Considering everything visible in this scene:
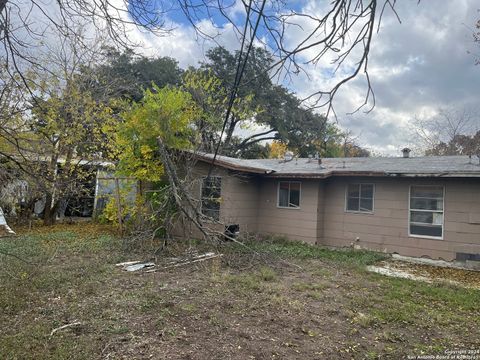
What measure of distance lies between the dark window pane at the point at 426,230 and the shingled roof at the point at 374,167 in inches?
59.2

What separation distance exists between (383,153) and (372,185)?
22.8m

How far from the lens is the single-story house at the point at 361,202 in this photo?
9305 millimetres

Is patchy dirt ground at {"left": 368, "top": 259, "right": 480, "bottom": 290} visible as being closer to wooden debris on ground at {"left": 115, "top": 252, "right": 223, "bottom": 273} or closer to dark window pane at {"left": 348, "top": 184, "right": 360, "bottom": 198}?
dark window pane at {"left": 348, "top": 184, "right": 360, "bottom": 198}

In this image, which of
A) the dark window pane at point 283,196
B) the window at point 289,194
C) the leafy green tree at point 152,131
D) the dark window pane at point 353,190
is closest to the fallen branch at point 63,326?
the leafy green tree at point 152,131

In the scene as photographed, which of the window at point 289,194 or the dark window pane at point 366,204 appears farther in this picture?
the window at point 289,194

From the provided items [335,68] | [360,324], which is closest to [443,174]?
[360,324]

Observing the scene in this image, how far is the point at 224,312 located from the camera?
471 cm

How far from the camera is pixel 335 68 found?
2078mm

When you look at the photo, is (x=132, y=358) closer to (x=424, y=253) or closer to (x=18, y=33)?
(x=18, y=33)

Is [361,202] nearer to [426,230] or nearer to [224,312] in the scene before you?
[426,230]

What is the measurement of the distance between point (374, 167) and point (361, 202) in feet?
3.76

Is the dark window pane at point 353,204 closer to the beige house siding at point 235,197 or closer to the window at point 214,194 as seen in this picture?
the beige house siding at point 235,197

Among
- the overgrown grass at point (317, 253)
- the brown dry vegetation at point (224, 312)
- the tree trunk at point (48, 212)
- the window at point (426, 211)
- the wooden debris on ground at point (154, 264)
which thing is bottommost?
the brown dry vegetation at point (224, 312)

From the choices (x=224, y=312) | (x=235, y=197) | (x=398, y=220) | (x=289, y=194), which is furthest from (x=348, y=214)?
(x=224, y=312)
